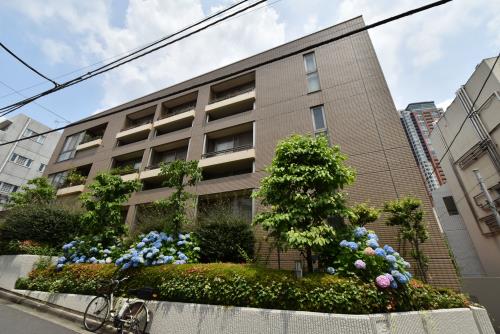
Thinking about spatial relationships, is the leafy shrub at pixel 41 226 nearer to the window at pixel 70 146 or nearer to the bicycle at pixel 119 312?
the bicycle at pixel 119 312

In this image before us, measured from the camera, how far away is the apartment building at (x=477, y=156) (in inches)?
495

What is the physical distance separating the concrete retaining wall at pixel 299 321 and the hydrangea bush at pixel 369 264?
60 centimetres

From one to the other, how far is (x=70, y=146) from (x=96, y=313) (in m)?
20.9

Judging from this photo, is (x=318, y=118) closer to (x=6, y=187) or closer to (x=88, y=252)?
(x=88, y=252)

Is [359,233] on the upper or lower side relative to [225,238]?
lower

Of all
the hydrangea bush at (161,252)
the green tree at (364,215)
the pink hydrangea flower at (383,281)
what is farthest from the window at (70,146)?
the pink hydrangea flower at (383,281)

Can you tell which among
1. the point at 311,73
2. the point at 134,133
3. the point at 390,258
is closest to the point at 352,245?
the point at 390,258

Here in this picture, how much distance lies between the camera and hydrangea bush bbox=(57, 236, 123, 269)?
7.81 meters

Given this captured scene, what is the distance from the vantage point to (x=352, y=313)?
13.5 ft

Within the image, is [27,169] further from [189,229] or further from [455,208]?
[455,208]

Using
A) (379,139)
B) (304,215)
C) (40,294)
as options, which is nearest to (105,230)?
(40,294)

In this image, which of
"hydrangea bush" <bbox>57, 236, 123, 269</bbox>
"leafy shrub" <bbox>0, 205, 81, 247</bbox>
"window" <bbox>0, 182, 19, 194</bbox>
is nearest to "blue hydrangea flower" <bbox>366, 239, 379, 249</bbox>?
"hydrangea bush" <bbox>57, 236, 123, 269</bbox>

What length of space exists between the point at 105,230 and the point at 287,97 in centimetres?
1115

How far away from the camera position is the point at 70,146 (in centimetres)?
2084
